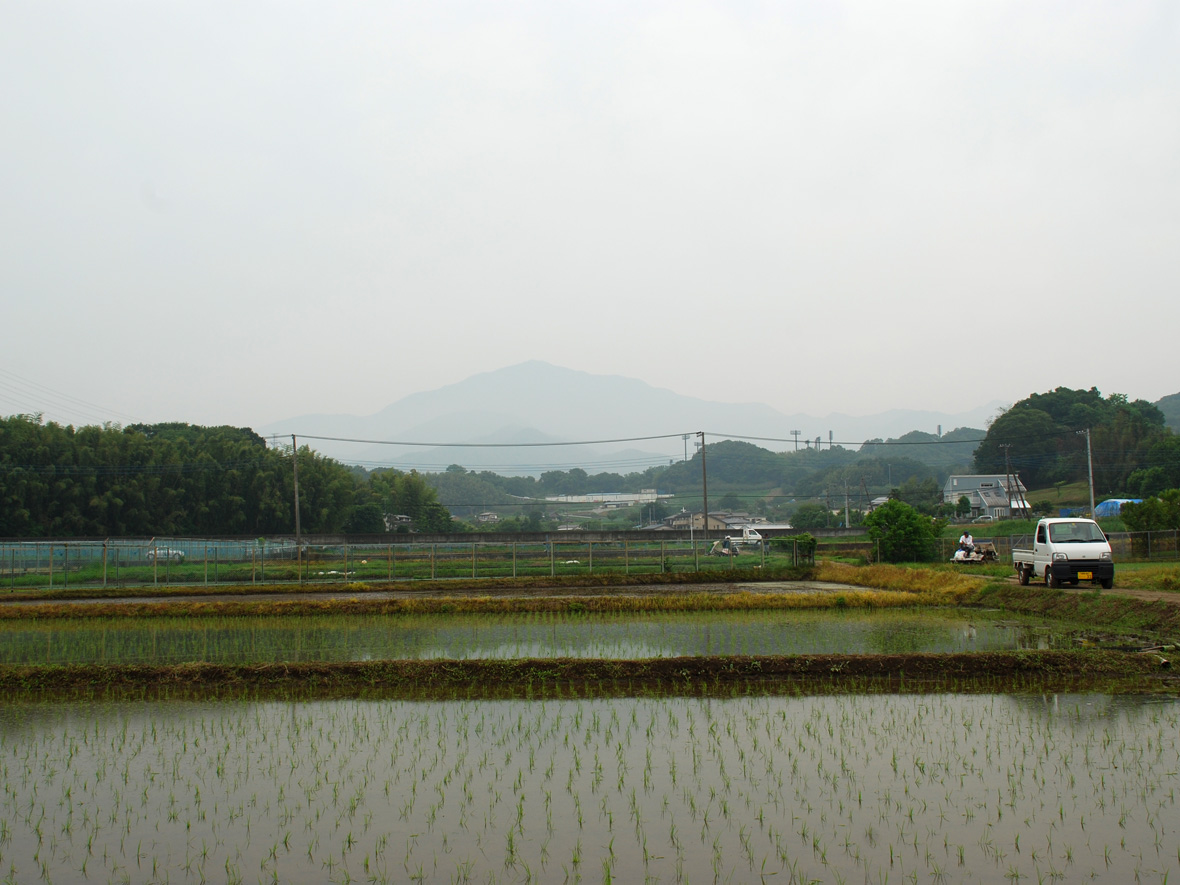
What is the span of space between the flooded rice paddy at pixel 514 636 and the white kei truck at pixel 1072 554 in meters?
2.90

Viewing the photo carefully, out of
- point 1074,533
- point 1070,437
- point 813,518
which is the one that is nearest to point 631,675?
point 1074,533

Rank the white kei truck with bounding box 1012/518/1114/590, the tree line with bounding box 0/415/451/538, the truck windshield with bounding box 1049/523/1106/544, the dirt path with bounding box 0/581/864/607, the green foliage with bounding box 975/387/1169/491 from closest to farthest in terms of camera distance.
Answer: the white kei truck with bounding box 1012/518/1114/590 < the truck windshield with bounding box 1049/523/1106/544 < the dirt path with bounding box 0/581/864/607 < the tree line with bounding box 0/415/451/538 < the green foliage with bounding box 975/387/1169/491

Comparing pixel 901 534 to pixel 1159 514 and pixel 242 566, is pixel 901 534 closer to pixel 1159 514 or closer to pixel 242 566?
pixel 1159 514

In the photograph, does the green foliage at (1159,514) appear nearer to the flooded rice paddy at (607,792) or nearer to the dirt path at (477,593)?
the dirt path at (477,593)

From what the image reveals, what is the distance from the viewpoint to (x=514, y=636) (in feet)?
51.8

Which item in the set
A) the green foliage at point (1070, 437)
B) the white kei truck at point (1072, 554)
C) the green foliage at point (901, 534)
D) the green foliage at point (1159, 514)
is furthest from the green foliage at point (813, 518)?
the white kei truck at point (1072, 554)

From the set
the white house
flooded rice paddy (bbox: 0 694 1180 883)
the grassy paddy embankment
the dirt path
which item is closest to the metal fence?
the dirt path

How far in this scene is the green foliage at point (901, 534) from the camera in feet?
107

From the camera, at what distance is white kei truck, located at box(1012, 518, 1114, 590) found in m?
19.3

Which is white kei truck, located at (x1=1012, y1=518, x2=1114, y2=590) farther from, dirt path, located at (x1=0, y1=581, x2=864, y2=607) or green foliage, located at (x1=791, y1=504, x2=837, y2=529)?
green foliage, located at (x1=791, y1=504, x2=837, y2=529)

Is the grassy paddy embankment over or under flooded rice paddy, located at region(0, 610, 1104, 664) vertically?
over

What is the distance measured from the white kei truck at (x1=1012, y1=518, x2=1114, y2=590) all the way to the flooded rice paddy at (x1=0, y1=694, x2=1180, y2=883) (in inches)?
446

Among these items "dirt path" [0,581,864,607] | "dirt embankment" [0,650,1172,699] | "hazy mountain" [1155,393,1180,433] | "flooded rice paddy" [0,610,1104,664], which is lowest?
"dirt path" [0,581,864,607]

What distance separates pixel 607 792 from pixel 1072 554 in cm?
1707
